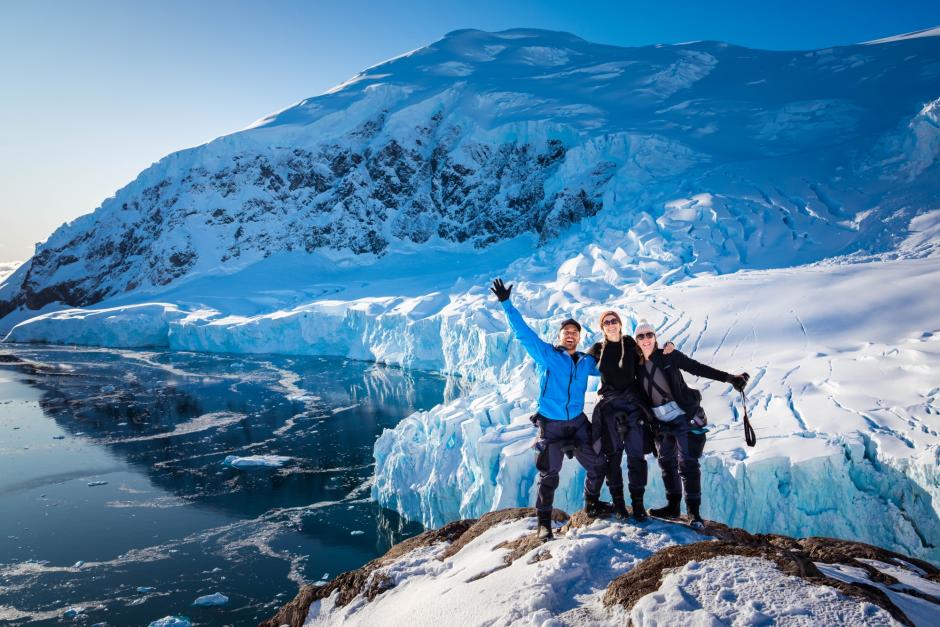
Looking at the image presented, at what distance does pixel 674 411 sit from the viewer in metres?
4.00

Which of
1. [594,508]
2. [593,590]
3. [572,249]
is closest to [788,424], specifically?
[594,508]

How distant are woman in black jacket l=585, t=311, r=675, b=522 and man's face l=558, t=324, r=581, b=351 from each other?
8.1 inches

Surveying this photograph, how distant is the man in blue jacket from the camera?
13.0 ft

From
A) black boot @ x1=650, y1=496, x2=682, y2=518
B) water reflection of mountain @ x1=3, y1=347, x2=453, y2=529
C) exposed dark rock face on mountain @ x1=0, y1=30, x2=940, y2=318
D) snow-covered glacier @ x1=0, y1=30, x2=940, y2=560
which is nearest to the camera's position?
black boot @ x1=650, y1=496, x2=682, y2=518

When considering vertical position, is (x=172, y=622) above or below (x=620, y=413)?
below

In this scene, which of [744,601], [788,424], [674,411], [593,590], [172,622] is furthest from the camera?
[172,622]

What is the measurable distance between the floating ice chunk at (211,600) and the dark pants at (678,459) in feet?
26.5

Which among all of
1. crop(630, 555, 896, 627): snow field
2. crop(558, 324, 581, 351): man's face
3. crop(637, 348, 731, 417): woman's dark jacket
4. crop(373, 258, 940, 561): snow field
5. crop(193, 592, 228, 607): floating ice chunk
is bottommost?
crop(193, 592, 228, 607): floating ice chunk

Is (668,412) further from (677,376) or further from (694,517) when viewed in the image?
(694,517)

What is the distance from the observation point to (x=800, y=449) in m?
7.50

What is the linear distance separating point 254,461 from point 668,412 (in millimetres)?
13936

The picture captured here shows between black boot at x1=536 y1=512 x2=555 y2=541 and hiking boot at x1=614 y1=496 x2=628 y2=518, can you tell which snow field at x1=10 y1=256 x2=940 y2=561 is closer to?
hiking boot at x1=614 y1=496 x2=628 y2=518

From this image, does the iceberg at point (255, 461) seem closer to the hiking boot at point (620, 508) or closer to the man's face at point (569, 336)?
the hiking boot at point (620, 508)

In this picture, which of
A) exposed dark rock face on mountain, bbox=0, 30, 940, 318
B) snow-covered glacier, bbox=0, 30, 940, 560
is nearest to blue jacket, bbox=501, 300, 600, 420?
snow-covered glacier, bbox=0, 30, 940, 560
